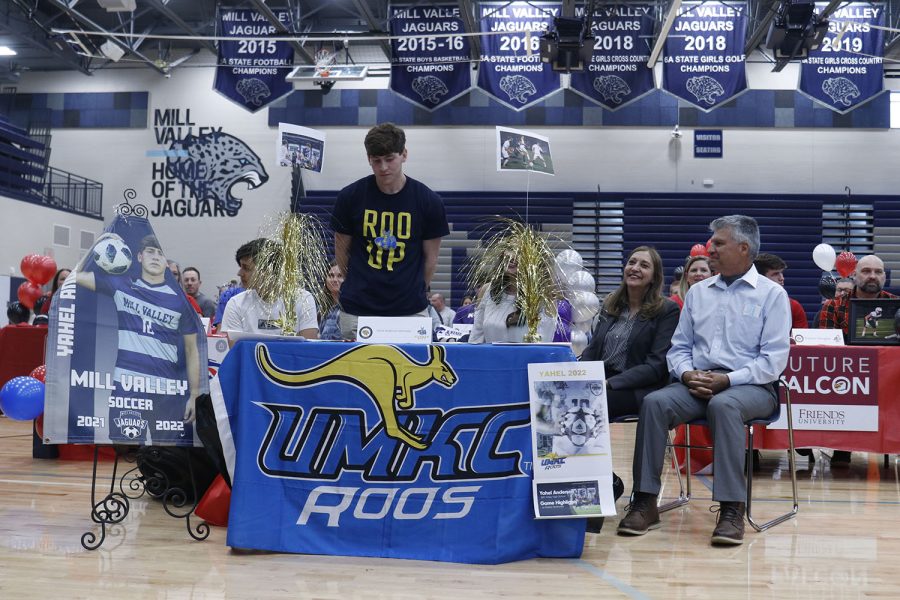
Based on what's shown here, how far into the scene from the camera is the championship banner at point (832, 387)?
4758mm

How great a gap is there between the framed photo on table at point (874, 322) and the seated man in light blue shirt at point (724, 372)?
68.6 inches

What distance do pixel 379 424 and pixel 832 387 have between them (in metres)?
3.12

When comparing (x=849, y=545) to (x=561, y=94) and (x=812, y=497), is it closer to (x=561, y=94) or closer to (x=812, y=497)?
(x=812, y=497)

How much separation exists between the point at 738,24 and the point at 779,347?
6.79 m

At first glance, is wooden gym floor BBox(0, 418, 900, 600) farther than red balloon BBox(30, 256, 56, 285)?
No

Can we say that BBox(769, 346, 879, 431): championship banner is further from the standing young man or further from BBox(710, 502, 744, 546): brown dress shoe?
the standing young man

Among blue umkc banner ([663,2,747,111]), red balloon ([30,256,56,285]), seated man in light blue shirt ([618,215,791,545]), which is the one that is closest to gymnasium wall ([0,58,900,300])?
blue umkc banner ([663,2,747,111])

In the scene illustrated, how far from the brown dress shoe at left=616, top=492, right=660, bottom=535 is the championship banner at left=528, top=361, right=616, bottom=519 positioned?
0.55 meters

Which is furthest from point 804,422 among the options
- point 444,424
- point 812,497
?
point 444,424

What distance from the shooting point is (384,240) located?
3.12 meters

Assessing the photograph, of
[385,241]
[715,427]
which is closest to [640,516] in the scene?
[715,427]

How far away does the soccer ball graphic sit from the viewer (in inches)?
118

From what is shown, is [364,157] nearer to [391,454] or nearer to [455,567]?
[391,454]

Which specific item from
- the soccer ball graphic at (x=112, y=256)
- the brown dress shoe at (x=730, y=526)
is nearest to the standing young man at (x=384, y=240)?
the soccer ball graphic at (x=112, y=256)
